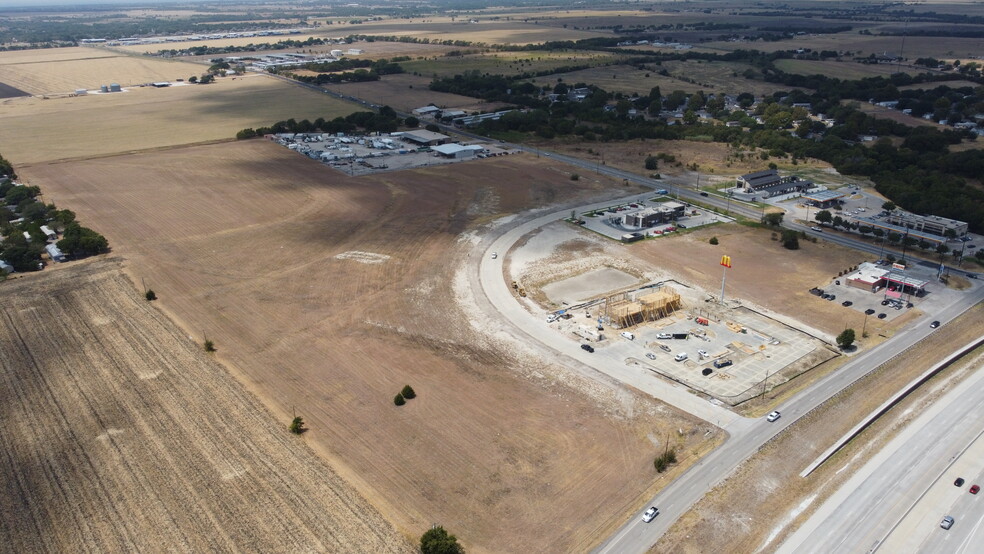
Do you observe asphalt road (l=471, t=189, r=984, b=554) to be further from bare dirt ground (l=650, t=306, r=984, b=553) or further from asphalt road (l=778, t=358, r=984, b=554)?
asphalt road (l=778, t=358, r=984, b=554)

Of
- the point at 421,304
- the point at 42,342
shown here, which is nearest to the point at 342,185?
the point at 421,304

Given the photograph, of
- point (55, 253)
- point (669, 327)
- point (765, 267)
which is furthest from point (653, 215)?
point (55, 253)

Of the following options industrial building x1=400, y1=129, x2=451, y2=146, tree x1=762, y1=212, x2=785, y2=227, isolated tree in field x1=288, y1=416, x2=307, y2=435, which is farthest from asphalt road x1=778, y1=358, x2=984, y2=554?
industrial building x1=400, y1=129, x2=451, y2=146

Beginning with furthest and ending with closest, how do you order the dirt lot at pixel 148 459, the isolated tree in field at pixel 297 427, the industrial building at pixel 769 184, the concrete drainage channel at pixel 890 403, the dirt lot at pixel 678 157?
the dirt lot at pixel 678 157, the industrial building at pixel 769 184, the isolated tree in field at pixel 297 427, the concrete drainage channel at pixel 890 403, the dirt lot at pixel 148 459

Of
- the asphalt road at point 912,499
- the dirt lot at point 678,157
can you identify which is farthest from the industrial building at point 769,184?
the asphalt road at point 912,499

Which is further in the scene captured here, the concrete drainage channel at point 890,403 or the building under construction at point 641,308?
the building under construction at point 641,308

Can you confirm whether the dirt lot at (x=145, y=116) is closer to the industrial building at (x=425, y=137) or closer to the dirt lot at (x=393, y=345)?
the dirt lot at (x=393, y=345)
